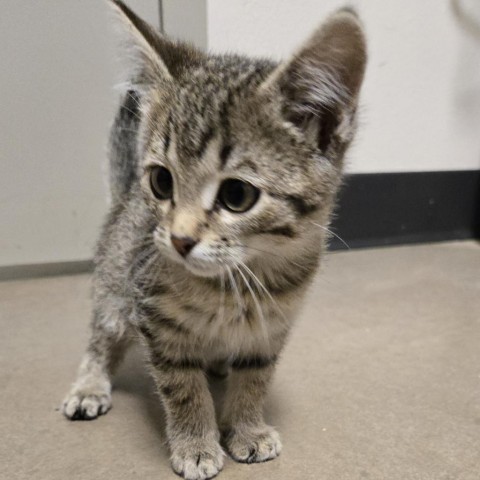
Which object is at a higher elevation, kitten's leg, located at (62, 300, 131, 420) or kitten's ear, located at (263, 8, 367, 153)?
Result: kitten's ear, located at (263, 8, 367, 153)

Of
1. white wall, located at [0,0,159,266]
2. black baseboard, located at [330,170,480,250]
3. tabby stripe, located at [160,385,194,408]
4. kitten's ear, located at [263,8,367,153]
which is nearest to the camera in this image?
kitten's ear, located at [263,8,367,153]

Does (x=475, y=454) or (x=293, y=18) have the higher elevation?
(x=293, y=18)

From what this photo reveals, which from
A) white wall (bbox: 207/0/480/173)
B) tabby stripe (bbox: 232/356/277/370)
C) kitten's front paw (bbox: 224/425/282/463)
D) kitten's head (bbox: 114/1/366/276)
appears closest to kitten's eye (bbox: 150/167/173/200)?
kitten's head (bbox: 114/1/366/276)

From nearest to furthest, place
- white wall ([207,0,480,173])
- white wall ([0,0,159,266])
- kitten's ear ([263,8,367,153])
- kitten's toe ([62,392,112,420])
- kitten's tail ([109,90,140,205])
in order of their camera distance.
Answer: kitten's ear ([263,8,367,153])
kitten's toe ([62,392,112,420])
kitten's tail ([109,90,140,205])
white wall ([0,0,159,266])
white wall ([207,0,480,173])

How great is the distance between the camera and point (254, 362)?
98cm

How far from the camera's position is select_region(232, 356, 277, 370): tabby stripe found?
38.5 inches

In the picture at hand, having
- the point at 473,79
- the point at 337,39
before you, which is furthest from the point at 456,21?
the point at 337,39

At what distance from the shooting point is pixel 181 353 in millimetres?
911

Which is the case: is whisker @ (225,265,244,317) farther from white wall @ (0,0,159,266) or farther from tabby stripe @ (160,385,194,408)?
white wall @ (0,0,159,266)

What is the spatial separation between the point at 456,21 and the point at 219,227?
1752 mm

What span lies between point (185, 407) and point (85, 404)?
0.25 metres

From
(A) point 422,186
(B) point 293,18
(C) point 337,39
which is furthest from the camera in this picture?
(A) point 422,186

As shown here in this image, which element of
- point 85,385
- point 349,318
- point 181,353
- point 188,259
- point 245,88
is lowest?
point 349,318

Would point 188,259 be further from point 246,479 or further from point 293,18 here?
point 293,18
